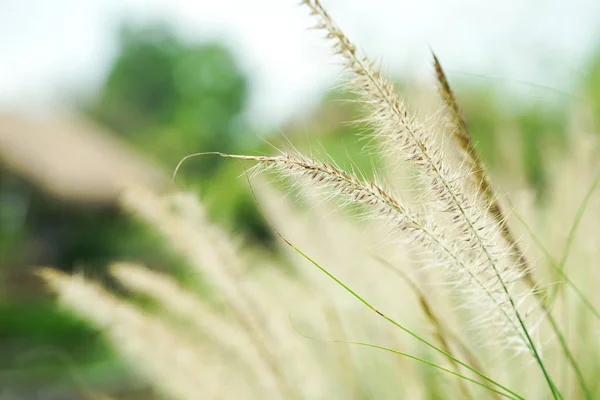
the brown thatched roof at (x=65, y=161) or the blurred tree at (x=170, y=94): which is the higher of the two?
the blurred tree at (x=170, y=94)

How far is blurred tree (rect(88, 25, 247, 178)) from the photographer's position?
19.8m

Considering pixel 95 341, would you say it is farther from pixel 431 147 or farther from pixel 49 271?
pixel 431 147

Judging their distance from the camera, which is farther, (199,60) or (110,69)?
(110,69)

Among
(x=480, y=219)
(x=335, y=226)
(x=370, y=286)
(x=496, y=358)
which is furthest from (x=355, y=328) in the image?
(x=480, y=219)

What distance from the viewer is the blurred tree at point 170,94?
19.8 metres

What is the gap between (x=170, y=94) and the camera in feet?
79.2

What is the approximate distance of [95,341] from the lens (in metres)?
6.39

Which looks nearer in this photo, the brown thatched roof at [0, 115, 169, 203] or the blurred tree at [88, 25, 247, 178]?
the brown thatched roof at [0, 115, 169, 203]

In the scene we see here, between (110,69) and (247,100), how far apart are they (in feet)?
22.6

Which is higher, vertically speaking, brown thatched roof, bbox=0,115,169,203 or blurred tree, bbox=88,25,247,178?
blurred tree, bbox=88,25,247,178

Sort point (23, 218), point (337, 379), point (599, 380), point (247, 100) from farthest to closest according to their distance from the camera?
point (247, 100), point (23, 218), point (337, 379), point (599, 380)

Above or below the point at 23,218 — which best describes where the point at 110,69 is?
above

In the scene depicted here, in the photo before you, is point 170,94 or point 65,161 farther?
point 170,94

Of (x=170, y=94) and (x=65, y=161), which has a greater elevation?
(x=170, y=94)
